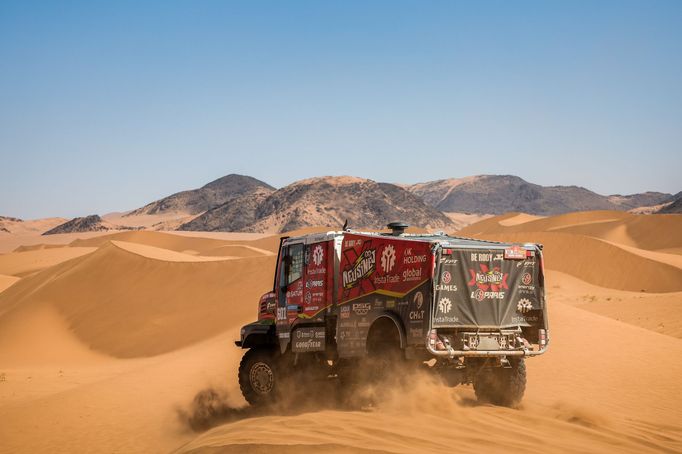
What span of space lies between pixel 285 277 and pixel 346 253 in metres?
1.85

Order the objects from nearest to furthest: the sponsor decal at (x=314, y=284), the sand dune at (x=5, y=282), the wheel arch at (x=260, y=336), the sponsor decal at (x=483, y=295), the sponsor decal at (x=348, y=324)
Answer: the sponsor decal at (x=483, y=295) → the sponsor decal at (x=348, y=324) → the sponsor decal at (x=314, y=284) → the wheel arch at (x=260, y=336) → the sand dune at (x=5, y=282)

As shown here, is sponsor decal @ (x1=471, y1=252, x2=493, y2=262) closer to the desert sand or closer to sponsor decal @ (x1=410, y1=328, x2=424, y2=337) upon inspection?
sponsor decal @ (x1=410, y1=328, x2=424, y2=337)

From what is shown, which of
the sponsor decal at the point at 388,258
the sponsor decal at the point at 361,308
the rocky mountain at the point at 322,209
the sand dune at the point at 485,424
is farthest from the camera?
the rocky mountain at the point at 322,209

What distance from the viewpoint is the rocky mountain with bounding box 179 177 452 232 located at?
154 m

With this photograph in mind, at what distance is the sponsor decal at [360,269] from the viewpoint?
13516 mm

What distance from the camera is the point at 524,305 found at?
13.3m

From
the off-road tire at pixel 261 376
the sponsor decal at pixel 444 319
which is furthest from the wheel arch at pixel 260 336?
the sponsor decal at pixel 444 319

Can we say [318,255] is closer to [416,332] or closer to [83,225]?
[416,332]

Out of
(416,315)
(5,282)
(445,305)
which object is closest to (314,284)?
(416,315)

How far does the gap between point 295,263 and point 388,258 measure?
8.86ft

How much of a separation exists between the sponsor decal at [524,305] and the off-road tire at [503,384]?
0.87m

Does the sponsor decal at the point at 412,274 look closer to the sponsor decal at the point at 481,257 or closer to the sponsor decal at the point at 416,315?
the sponsor decal at the point at 416,315

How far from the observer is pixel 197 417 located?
16.4m

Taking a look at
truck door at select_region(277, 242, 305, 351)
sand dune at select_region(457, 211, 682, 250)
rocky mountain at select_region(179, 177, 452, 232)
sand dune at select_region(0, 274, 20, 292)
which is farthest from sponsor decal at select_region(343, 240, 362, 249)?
rocky mountain at select_region(179, 177, 452, 232)
